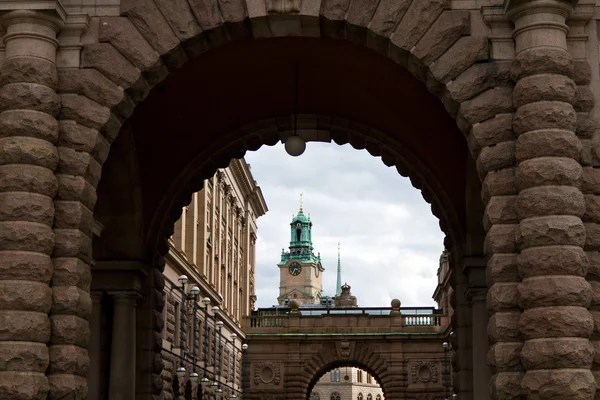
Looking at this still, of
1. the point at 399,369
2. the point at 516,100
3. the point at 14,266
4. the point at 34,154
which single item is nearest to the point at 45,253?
the point at 14,266

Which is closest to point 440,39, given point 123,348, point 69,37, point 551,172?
point 551,172

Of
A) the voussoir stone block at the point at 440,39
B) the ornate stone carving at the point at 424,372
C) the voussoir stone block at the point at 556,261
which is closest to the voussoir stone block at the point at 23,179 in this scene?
the voussoir stone block at the point at 440,39

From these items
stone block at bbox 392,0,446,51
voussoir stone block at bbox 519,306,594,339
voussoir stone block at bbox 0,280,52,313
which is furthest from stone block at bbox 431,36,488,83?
voussoir stone block at bbox 0,280,52,313

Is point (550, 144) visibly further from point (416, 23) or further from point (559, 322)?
point (416, 23)

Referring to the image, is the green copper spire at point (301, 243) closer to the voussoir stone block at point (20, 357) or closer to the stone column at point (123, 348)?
the stone column at point (123, 348)

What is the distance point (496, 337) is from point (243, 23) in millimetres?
5053

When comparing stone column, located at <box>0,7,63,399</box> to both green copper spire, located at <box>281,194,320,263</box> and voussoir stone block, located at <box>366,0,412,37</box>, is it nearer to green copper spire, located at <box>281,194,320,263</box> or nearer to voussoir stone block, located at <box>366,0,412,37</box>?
voussoir stone block, located at <box>366,0,412,37</box>

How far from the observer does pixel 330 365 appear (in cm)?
6512

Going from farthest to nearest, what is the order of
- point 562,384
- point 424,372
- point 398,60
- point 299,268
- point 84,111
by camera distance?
1. point 299,268
2. point 424,372
3. point 398,60
4. point 84,111
5. point 562,384

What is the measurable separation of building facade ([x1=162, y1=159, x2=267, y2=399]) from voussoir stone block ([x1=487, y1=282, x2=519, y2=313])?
21.3m

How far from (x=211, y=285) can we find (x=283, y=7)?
36509 millimetres

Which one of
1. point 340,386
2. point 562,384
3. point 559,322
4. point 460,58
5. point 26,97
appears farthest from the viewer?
point 340,386

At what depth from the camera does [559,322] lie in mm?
11727

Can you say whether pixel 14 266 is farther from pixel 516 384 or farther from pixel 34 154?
pixel 516 384
